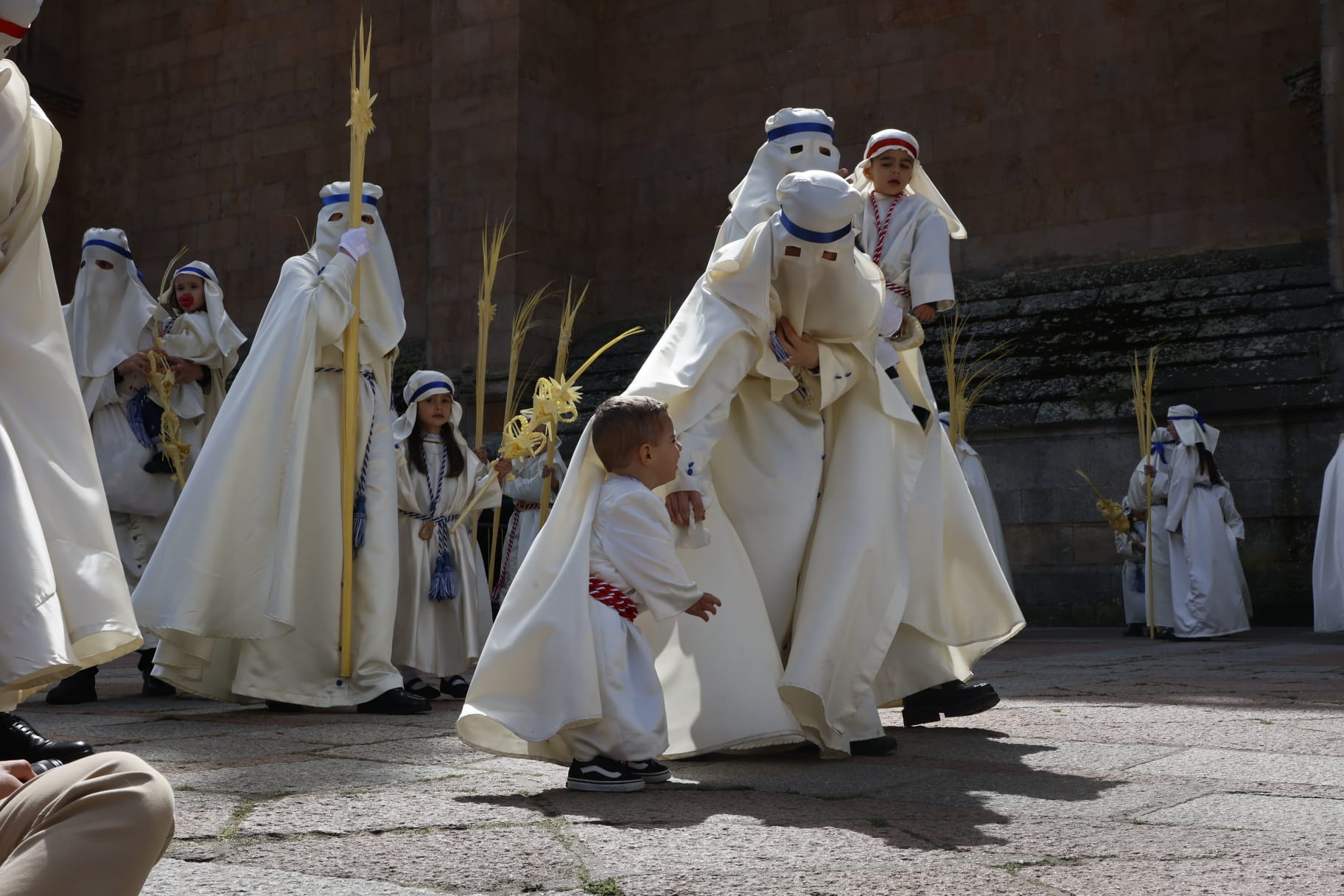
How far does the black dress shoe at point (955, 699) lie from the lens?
465 centimetres

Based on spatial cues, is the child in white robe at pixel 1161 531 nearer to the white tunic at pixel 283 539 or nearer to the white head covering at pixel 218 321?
the white head covering at pixel 218 321

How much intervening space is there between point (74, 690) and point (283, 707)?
0.99m

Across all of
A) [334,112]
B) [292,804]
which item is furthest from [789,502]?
[334,112]

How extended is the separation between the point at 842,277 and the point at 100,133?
1906cm

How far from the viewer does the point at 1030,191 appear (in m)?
15.1

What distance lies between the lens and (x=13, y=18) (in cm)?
308

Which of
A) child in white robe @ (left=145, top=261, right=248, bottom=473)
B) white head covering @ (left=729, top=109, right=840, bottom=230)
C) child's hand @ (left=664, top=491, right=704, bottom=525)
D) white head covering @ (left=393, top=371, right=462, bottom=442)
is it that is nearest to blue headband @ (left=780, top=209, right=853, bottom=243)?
white head covering @ (left=729, top=109, right=840, bottom=230)

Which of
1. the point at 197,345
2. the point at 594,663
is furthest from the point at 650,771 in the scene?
the point at 197,345

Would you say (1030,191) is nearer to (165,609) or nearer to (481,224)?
(481,224)

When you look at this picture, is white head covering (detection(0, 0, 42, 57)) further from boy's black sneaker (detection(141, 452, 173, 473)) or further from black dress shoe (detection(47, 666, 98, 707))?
boy's black sneaker (detection(141, 452, 173, 473))

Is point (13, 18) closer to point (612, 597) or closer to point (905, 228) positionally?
point (612, 597)

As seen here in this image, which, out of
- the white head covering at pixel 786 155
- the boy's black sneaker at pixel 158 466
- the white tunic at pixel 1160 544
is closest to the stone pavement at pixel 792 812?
the white head covering at pixel 786 155

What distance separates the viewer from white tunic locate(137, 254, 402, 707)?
5.53m

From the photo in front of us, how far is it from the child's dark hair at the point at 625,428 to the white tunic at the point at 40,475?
1.23 metres
